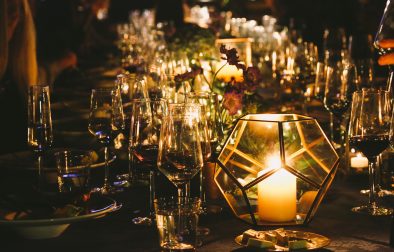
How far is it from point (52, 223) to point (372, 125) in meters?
0.90

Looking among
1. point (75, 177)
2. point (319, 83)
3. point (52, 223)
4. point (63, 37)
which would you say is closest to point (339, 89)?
point (319, 83)

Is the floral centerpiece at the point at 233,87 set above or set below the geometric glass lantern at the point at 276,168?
above

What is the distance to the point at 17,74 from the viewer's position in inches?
161

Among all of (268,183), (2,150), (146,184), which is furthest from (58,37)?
(268,183)

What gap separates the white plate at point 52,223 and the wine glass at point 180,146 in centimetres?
19

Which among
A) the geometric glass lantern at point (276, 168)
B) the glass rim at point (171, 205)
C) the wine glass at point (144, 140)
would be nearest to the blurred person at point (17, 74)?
the wine glass at point (144, 140)

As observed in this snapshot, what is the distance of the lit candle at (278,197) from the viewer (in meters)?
1.83

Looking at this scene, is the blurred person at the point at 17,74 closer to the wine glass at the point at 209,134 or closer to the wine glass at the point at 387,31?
the wine glass at the point at 209,134

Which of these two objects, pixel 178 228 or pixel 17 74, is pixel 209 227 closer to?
pixel 178 228

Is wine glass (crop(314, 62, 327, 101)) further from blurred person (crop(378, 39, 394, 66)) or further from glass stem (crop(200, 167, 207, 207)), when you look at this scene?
glass stem (crop(200, 167, 207, 207))

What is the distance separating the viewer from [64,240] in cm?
173

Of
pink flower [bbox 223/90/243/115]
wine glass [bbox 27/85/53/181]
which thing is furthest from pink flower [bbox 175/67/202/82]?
wine glass [bbox 27/85/53/181]

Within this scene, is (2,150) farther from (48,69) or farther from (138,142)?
(138,142)

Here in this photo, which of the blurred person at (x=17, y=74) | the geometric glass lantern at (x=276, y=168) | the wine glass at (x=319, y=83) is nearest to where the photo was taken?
the geometric glass lantern at (x=276, y=168)
